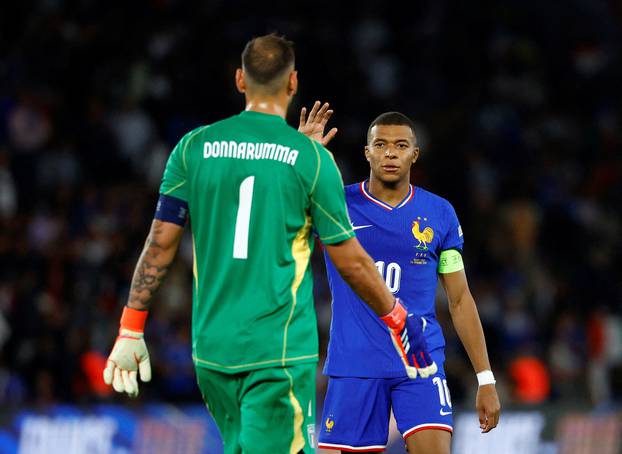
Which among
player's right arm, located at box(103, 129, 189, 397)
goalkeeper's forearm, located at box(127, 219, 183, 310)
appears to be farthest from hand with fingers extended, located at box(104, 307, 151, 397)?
goalkeeper's forearm, located at box(127, 219, 183, 310)

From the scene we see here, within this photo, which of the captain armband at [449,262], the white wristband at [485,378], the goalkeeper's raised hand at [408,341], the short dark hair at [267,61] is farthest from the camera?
the captain armband at [449,262]

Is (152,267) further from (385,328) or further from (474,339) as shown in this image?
(474,339)

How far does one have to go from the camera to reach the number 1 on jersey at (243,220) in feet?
17.1

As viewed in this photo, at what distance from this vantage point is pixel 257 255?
5.25 metres

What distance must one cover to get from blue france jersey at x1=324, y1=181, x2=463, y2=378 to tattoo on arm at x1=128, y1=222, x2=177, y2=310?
1.68 meters

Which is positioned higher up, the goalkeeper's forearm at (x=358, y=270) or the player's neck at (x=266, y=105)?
the player's neck at (x=266, y=105)

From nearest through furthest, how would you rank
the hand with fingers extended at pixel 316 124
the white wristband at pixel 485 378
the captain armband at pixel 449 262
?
the hand with fingers extended at pixel 316 124
the white wristband at pixel 485 378
the captain armband at pixel 449 262

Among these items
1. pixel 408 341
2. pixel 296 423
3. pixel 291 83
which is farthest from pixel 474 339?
pixel 291 83

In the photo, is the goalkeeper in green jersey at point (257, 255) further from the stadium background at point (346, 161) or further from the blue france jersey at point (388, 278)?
the stadium background at point (346, 161)

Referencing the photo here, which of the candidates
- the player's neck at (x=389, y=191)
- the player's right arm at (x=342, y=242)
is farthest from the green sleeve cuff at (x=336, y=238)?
the player's neck at (x=389, y=191)

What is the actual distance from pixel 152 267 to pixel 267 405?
0.79 meters

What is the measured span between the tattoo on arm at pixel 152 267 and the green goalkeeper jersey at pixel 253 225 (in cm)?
17

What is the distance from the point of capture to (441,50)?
18.4m

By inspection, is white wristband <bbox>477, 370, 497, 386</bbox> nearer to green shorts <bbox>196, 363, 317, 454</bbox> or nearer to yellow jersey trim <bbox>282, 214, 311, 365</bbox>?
green shorts <bbox>196, 363, 317, 454</bbox>
